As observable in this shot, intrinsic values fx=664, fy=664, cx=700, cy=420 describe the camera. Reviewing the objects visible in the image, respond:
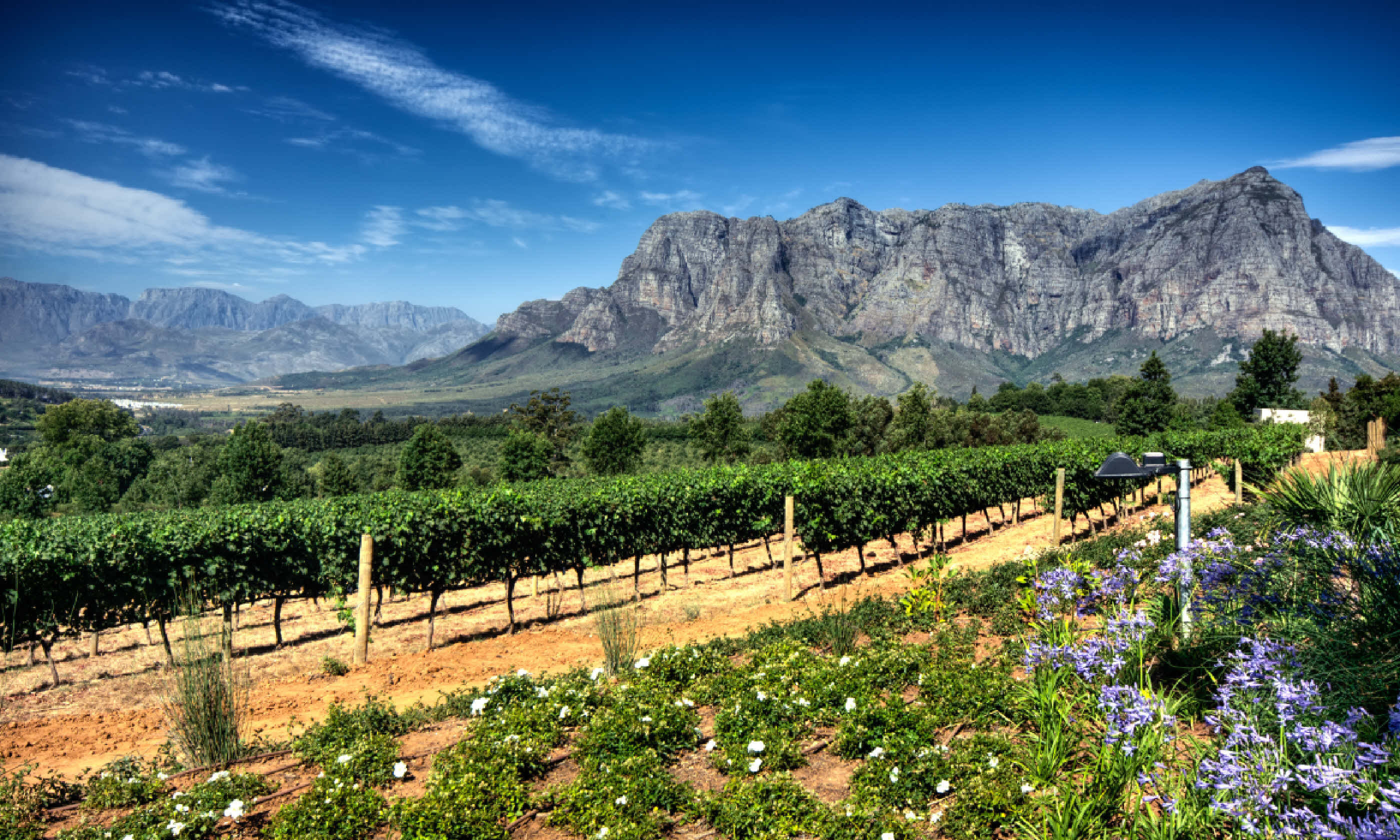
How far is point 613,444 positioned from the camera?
5347 cm

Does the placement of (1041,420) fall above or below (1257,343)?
below

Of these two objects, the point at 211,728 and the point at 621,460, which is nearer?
the point at 211,728

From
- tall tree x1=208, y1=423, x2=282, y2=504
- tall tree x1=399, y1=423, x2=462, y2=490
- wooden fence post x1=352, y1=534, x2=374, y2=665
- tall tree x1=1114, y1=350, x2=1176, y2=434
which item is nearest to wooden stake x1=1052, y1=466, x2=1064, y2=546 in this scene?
wooden fence post x1=352, y1=534, x2=374, y2=665

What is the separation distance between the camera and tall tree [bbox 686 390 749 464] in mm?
51344

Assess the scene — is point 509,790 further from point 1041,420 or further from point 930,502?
point 1041,420

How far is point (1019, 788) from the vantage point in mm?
4254

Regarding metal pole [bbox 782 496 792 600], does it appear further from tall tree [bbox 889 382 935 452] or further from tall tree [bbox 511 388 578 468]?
tall tree [bbox 511 388 578 468]

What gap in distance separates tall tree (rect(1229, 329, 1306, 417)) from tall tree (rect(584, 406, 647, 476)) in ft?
194

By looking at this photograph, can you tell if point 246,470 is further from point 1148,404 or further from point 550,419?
point 1148,404

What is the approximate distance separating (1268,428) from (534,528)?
104 feet

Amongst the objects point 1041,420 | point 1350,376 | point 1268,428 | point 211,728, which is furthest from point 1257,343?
point 1350,376

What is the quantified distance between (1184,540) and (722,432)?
46099mm

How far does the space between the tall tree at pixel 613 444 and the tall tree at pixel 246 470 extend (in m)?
23.6

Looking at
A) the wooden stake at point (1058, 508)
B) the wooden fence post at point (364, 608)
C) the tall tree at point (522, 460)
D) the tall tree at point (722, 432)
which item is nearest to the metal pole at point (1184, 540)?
→ the wooden fence post at point (364, 608)
